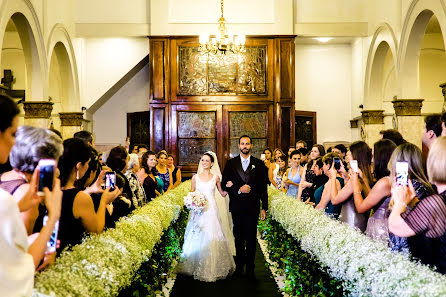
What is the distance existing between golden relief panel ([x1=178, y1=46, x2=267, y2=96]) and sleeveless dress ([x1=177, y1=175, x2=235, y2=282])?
27.4 feet

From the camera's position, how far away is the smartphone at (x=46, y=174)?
7.03ft

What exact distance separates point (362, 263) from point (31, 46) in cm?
1033

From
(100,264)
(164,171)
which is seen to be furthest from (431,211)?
(164,171)

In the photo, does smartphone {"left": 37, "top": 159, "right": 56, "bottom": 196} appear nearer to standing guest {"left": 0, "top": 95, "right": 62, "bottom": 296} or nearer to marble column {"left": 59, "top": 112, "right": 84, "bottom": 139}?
standing guest {"left": 0, "top": 95, "right": 62, "bottom": 296}

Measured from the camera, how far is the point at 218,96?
49.2ft

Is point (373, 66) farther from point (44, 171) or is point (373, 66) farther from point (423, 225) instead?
point (44, 171)

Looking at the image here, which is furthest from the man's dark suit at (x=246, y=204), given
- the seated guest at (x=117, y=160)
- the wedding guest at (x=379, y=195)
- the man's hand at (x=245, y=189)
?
the wedding guest at (x=379, y=195)

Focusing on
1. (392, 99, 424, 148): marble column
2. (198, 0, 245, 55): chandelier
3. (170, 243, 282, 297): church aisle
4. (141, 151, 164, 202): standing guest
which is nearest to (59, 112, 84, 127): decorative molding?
(198, 0, 245, 55): chandelier

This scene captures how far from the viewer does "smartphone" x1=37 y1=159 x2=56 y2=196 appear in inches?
84.4

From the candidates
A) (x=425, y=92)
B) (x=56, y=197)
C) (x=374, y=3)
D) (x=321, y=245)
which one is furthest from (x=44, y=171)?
(x=425, y=92)

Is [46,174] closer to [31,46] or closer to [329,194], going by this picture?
[329,194]

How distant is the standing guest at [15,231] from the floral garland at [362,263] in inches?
70.8

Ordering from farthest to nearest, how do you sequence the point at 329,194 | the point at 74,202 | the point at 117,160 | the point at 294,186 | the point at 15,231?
the point at 294,186
the point at 329,194
the point at 117,160
the point at 74,202
the point at 15,231

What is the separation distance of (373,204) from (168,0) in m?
12.0
